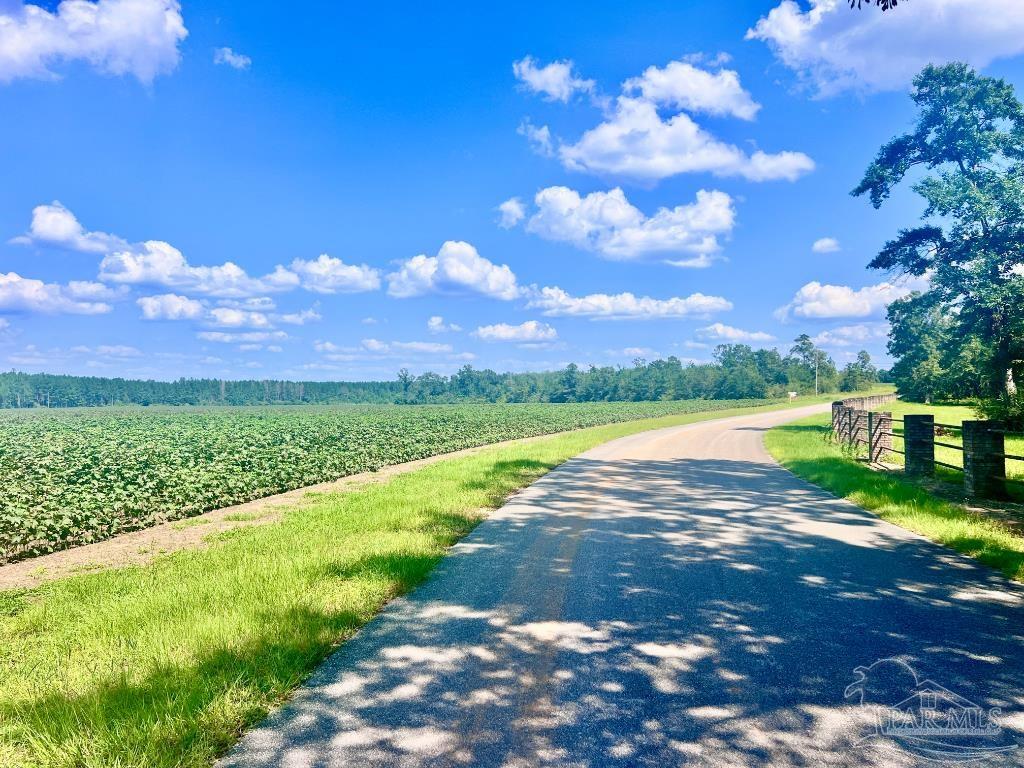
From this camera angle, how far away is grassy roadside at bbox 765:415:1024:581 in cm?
704

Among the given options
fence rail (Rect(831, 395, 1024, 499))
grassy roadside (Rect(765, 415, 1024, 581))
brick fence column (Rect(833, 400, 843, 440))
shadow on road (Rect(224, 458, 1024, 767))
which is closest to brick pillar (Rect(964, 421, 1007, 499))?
fence rail (Rect(831, 395, 1024, 499))

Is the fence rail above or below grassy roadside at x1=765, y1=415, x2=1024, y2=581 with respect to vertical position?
above

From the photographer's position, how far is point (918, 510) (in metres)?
9.43

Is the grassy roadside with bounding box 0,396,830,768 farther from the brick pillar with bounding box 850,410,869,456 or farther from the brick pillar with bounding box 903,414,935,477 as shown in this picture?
the brick pillar with bounding box 850,410,869,456

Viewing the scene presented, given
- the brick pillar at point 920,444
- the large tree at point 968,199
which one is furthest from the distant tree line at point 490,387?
the brick pillar at point 920,444

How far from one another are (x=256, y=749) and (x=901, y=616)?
5034 mm

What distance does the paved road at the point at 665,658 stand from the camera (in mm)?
3271

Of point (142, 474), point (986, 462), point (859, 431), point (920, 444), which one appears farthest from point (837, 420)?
point (142, 474)

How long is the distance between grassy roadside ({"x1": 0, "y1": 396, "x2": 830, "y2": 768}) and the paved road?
327 millimetres

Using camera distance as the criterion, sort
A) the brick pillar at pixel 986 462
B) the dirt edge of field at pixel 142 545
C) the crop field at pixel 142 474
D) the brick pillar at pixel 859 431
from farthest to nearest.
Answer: the brick pillar at pixel 859 431 < the brick pillar at pixel 986 462 < the crop field at pixel 142 474 < the dirt edge of field at pixel 142 545

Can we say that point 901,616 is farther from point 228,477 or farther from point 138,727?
point 228,477

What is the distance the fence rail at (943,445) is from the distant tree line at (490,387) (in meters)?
111

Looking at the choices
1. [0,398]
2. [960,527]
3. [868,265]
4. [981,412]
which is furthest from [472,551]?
[0,398]

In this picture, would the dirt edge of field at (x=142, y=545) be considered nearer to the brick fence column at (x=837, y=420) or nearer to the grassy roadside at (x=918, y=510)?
the grassy roadside at (x=918, y=510)
